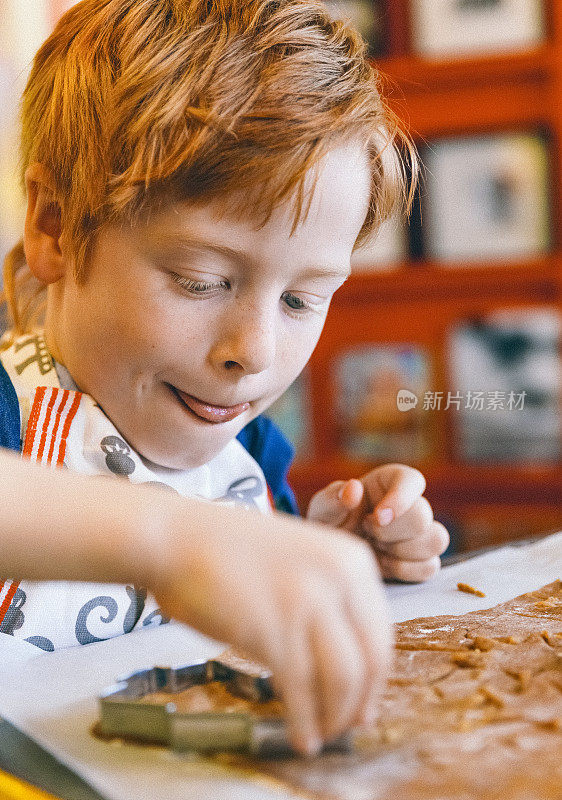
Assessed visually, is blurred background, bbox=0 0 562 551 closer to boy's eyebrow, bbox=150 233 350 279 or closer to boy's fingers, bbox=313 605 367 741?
boy's eyebrow, bbox=150 233 350 279

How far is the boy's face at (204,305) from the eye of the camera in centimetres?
56

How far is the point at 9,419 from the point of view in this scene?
0.66 meters

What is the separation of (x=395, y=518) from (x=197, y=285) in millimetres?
295

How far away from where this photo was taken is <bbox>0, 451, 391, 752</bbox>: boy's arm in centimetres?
33

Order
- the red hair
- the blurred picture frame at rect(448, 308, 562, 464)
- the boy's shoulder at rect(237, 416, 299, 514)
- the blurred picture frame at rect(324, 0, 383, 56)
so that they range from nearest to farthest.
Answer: the red hair, the boy's shoulder at rect(237, 416, 299, 514), the blurred picture frame at rect(448, 308, 562, 464), the blurred picture frame at rect(324, 0, 383, 56)

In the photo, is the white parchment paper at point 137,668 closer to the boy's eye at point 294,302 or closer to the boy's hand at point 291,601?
the boy's hand at point 291,601

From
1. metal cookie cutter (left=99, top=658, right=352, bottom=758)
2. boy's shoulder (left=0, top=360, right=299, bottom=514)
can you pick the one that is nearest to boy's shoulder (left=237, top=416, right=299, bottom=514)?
boy's shoulder (left=0, top=360, right=299, bottom=514)

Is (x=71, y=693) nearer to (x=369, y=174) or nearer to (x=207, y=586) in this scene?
(x=207, y=586)

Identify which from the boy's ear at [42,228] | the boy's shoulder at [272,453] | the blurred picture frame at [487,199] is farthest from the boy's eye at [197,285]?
the blurred picture frame at [487,199]

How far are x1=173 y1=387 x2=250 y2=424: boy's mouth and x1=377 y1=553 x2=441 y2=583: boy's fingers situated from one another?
20cm

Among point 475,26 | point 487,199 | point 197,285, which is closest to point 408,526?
point 197,285

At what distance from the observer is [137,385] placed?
64 cm

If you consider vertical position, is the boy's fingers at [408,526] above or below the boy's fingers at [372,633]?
below

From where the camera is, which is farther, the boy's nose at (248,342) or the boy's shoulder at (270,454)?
the boy's shoulder at (270,454)
